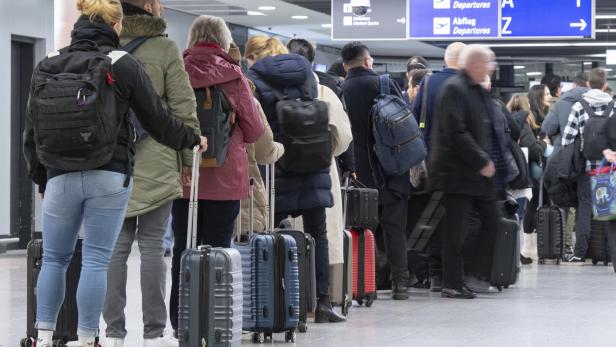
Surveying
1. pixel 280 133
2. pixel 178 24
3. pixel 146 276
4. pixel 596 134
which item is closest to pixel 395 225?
pixel 280 133

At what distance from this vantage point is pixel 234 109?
21.4 feet

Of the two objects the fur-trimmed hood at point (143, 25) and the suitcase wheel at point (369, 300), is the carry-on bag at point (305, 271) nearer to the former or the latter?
the fur-trimmed hood at point (143, 25)

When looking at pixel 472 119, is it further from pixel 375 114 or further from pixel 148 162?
pixel 148 162

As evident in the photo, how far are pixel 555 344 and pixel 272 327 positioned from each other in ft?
4.85

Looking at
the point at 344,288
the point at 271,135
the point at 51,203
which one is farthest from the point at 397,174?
the point at 51,203

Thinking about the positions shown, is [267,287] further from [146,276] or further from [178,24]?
[178,24]

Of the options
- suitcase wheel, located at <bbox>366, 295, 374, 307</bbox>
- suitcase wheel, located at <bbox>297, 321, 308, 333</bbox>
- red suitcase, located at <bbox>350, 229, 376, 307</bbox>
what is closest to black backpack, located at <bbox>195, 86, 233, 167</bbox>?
suitcase wheel, located at <bbox>297, 321, 308, 333</bbox>

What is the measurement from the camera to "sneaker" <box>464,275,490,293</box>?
9.95m

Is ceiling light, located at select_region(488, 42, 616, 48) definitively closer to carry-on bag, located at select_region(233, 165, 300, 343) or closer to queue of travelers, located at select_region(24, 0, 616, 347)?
queue of travelers, located at select_region(24, 0, 616, 347)

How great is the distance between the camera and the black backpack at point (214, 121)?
20.9ft

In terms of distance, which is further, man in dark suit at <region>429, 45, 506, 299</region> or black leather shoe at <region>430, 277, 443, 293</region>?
black leather shoe at <region>430, 277, 443, 293</region>

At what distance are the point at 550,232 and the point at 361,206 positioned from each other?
5.32 metres

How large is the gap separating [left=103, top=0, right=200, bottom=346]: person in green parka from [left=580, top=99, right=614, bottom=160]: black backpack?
7.03 m

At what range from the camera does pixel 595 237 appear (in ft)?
43.3
